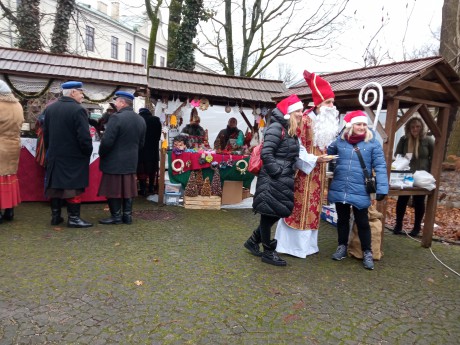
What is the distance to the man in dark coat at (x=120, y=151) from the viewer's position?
5281 millimetres

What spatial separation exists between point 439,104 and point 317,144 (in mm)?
1923

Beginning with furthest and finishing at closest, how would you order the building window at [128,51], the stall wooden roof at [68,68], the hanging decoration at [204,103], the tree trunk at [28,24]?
the building window at [128,51], the tree trunk at [28,24], the hanging decoration at [204,103], the stall wooden roof at [68,68]

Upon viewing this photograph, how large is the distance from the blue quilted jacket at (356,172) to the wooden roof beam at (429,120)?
1092mm

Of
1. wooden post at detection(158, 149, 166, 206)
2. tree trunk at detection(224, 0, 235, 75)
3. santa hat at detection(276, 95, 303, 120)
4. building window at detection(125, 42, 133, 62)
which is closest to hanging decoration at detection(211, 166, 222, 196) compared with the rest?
wooden post at detection(158, 149, 166, 206)

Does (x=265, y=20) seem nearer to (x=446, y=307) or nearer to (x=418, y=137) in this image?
(x=418, y=137)

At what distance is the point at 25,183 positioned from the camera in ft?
21.8

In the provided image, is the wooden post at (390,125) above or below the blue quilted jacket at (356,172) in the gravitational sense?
above

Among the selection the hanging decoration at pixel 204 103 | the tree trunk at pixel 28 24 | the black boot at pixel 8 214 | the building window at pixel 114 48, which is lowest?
the black boot at pixel 8 214

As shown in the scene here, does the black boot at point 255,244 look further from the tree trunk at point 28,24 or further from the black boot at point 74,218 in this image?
the tree trunk at point 28,24

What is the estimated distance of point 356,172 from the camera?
4340mm

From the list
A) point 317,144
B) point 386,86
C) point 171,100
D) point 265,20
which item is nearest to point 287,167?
point 317,144

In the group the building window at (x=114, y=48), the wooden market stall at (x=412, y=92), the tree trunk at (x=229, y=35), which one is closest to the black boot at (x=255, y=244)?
the wooden market stall at (x=412, y=92)

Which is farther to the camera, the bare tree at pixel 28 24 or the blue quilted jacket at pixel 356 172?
the bare tree at pixel 28 24

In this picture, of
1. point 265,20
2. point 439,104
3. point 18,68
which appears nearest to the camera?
point 439,104
